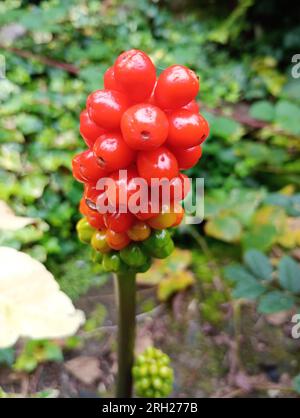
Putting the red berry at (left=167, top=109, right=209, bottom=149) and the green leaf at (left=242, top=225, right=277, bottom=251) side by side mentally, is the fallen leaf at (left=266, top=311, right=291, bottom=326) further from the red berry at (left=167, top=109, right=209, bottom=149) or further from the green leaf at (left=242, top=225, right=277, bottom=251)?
the red berry at (left=167, top=109, right=209, bottom=149)

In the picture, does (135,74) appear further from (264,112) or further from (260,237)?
(264,112)

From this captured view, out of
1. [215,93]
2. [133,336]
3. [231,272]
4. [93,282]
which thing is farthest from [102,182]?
[215,93]

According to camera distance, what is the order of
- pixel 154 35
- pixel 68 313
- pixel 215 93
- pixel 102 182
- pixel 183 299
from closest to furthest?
1. pixel 68 313
2. pixel 102 182
3. pixel 183 299
4. pixel 215 93
5. pixel 154 35

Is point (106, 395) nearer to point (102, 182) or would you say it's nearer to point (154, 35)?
point (102, 182)
